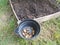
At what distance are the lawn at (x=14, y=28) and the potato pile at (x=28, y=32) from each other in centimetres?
10

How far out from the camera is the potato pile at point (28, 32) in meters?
2.84

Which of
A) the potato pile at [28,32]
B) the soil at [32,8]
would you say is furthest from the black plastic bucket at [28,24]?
the soil at [32,8]

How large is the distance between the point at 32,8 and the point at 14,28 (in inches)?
20.5

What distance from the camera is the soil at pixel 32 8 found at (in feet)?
9.96

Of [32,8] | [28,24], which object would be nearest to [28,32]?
[28,24]

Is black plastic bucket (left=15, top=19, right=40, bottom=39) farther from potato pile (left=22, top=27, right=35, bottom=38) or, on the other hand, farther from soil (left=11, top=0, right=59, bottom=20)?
soil (left=11, top=0, right=59, bottom=20)

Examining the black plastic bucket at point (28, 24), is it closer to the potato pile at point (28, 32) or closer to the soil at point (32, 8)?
the potato pile at point (28, 32)

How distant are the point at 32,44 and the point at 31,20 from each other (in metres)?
0.41

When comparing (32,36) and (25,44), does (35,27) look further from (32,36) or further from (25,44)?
(25,44)

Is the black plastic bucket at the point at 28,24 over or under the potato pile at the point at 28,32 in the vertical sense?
over

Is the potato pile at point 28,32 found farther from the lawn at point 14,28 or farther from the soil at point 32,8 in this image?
the soil at point 32,8

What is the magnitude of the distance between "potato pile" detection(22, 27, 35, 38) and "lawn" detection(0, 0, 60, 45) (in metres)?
0.10

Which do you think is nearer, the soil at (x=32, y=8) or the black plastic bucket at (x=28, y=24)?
the black plastic bucket at (x=28, y=24)

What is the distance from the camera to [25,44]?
278 cm
